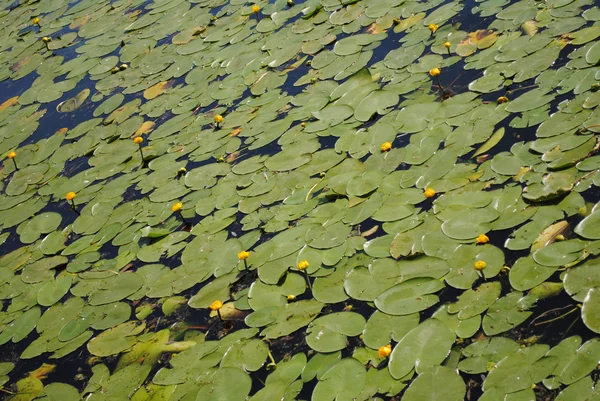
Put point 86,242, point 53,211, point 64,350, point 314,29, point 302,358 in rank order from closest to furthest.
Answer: point 302,358, point 64,350, point 86,242, point 53,211, point 314,29

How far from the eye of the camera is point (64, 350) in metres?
2.96

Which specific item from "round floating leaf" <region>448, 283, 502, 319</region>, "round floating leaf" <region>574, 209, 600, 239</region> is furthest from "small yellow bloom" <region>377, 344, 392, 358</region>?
"round floating leaf" <region>574, 209, 600, 239</region>

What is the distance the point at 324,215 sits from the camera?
3.12 metres

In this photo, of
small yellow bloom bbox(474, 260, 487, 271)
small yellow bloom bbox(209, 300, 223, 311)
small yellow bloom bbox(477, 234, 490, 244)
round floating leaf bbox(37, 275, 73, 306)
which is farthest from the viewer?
round floating leaf bbox(37, 275, 73, 306)

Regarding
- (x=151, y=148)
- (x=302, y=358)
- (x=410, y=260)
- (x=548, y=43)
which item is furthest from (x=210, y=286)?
(x=548, y=43)

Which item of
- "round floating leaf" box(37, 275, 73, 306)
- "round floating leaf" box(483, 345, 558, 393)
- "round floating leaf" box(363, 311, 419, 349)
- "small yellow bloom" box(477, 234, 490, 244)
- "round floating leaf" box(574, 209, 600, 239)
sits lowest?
"round floating leaf" box(483, 345, 558, 393)

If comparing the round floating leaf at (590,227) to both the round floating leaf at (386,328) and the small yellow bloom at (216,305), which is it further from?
the small yellow bloom at (216,305)

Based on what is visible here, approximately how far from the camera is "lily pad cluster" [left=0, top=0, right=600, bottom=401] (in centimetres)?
236

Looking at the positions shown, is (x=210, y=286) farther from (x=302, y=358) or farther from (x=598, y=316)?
(x=598, y=316)

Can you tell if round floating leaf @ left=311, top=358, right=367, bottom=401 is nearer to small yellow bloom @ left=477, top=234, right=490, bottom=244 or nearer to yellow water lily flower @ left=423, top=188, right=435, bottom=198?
small yellow bloom @ left=477, top=234, right=490, bottom=244

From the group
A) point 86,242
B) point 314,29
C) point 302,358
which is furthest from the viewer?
point 314,29

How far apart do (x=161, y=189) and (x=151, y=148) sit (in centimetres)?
55

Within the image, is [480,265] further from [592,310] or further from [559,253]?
[592,310]

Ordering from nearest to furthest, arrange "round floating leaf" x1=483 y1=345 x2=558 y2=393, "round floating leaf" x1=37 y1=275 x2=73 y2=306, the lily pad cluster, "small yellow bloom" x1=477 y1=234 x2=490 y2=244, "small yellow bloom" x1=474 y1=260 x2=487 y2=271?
"round floating leaf" x1=483 y1=345 x2=558 y2=393
the lily pad cluster
"small yellow bloom" x1=474 y1=260 x2=487 y2=271
"small yellow bloom" x1=477 y1=234 x2=490 y2=244
"round floating leaf" x1=37 y1=275 x2=73 y2=306
